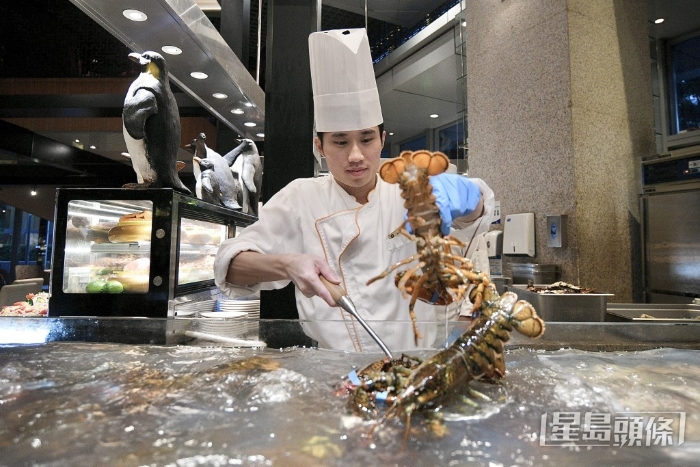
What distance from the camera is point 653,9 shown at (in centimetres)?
534

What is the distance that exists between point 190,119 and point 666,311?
23.6ft

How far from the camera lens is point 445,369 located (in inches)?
33.1

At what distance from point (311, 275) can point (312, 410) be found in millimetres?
517

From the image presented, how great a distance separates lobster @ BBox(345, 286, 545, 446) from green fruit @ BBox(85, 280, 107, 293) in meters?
2.16

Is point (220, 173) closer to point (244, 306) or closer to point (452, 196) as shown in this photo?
→ point (244, 306)

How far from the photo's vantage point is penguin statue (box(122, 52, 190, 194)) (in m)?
2.59

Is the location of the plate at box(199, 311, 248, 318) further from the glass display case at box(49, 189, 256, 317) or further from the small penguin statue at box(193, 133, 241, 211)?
the small penguin statue at box(193, 133, 241, 211)

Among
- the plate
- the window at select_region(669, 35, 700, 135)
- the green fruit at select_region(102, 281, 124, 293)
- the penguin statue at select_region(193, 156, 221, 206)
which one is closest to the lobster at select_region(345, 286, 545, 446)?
the plate

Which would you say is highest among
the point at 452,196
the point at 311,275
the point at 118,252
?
the point at 452,196

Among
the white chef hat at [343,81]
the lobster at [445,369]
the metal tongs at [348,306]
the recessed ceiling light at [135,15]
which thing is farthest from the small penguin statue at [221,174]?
the lobster at [445,369]

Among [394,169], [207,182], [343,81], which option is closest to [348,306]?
[394,169]

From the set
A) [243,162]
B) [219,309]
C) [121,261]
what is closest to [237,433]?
[121,261]

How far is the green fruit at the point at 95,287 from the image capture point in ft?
8.09

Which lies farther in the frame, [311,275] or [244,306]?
[244,306]
